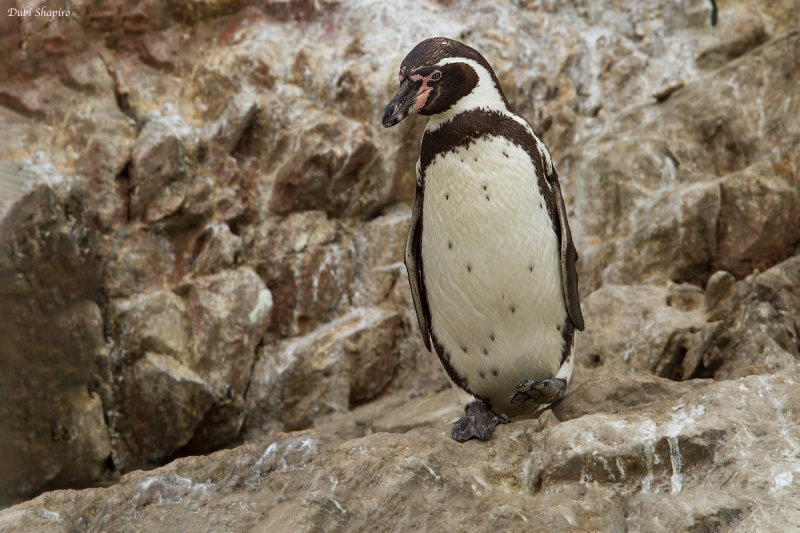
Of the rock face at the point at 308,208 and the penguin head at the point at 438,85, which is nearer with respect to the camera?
the penguin head at the point at 438,85

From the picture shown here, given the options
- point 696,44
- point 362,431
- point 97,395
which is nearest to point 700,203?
point 696,44

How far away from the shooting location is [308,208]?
284 inches

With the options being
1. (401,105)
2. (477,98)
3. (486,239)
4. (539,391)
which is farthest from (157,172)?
(539,391)

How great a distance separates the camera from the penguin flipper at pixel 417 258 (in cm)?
370

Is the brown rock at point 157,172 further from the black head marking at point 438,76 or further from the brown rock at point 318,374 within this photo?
the black head marking at point 438,76

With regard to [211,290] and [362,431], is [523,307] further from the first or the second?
[211,290]

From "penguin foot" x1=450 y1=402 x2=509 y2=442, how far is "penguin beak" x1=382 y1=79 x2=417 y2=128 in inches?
49.1

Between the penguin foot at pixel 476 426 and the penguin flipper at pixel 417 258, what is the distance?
673 mm

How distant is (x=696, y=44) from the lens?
7.76 metres

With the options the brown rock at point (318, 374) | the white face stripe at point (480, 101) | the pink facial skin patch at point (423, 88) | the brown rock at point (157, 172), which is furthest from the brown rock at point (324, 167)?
the pink facial skin patch at point (423, 88)

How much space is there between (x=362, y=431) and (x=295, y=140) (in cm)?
271

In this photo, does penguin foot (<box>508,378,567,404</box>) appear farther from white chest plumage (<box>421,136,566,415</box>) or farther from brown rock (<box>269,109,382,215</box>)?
brown rock (<box>269,109,382,215</box>)

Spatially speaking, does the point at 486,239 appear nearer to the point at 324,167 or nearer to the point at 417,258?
the point at 417,258

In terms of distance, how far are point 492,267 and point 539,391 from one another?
0.57 meters
